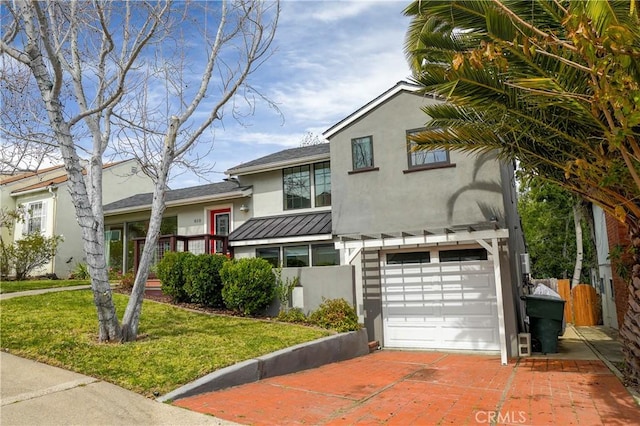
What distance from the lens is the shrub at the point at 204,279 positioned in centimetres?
1220

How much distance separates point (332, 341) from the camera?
9.71m

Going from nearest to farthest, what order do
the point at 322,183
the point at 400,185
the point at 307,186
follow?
the point at 400,185 → the point at 322,183 → the point at 307,186

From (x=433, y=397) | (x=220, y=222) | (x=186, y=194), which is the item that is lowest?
(x=433, y=397)

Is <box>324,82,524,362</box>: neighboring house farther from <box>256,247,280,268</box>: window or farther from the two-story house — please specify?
<box>256,247,280,268</box>: window

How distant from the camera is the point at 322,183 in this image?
48.2 ft

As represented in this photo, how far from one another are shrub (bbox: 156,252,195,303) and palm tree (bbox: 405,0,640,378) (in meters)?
8.32

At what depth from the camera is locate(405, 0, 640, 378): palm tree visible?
4.48 meters

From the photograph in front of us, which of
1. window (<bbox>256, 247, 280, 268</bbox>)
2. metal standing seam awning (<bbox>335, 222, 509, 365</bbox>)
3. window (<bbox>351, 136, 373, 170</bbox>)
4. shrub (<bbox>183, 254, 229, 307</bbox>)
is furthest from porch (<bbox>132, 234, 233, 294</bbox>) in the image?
window (<bbox>351, 136, 373, 170</bbox>)

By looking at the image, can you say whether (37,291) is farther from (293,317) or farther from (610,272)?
(610,272)

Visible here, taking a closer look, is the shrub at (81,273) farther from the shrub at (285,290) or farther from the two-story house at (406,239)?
the shrub at (285,290)

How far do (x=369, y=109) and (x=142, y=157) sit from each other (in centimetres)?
629

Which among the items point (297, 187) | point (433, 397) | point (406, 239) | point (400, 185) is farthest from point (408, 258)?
point (433, 397)

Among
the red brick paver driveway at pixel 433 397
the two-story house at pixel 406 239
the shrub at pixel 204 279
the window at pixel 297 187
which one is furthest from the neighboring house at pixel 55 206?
the red brick paver driveway at pixel 433 397

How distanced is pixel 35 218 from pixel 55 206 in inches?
65.5
